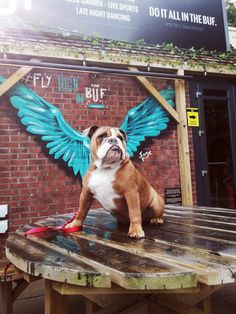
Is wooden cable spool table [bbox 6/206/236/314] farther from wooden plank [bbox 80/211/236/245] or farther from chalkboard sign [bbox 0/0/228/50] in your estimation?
chalkboard sign [bbox 0/0/228/50]

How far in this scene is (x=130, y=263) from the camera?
1.34m

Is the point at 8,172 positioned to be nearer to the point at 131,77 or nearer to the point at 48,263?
the point at 131,77

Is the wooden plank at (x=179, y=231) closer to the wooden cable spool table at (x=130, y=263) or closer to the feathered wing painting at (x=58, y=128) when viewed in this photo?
the wooden cable spool table at (x=130, y=263)

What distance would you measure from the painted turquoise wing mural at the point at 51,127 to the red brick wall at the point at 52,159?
3.2 inches

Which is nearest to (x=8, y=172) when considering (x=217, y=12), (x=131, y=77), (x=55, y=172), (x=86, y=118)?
(x=55, y=172)

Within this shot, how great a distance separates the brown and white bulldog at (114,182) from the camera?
189 cm

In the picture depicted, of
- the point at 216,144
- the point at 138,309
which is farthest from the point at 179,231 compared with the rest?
the point at 216,144

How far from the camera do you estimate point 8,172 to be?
4531mm

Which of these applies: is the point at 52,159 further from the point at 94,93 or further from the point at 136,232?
the point at 136,232

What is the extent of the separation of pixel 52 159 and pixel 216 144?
3170 millimetres

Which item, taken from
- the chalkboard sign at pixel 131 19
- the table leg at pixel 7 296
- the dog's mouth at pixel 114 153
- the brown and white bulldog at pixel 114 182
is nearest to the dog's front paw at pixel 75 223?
the brown and white bulldog at pixel 114 182

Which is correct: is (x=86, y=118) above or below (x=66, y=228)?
above

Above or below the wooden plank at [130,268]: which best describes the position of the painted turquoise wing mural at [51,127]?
above

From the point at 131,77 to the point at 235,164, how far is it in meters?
2.48
